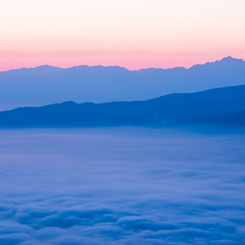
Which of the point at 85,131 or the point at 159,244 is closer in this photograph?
the point at 159,244

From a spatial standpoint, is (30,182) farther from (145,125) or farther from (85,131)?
(145,125)

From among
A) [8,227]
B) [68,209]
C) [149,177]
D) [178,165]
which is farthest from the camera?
[178,165]

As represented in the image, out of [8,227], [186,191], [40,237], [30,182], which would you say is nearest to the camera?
[40,237]

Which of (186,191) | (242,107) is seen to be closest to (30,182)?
(186,191)

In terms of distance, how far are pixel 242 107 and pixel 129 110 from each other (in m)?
52.5

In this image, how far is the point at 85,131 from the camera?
15775cm

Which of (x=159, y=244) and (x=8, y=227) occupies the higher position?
(x=8, y=227)

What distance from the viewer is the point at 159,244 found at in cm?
1811

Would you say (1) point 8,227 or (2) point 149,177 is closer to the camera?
(1) point 8,227

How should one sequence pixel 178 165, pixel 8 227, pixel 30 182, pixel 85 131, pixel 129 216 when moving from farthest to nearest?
pixel 85 131 → pixel 178 165 → pixel 30 182 → pixel 129 216 → pixel 8 227

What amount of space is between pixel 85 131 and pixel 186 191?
413ft

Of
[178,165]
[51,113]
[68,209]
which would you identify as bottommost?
[68,209]

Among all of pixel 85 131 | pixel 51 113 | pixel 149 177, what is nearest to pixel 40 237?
pixel 149 177

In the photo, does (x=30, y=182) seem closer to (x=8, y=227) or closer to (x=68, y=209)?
(x=68, y=209)
